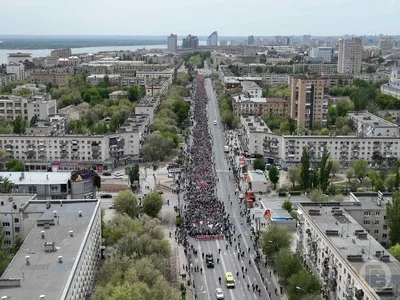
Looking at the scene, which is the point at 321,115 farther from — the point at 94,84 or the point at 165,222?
the point at 94,84

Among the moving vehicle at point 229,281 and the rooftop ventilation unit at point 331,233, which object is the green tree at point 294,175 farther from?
the rooftop ventilation unit at point 331,233

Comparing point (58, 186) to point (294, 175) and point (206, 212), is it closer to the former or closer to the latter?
point (206, 212)

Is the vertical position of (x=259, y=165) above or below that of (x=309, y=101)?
below

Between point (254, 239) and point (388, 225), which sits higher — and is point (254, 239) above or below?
below

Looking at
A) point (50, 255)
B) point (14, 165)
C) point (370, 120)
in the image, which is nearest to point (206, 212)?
→ point (50, 255)

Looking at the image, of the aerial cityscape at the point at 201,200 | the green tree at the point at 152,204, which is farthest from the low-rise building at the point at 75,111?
the green tree at the point at 152,204

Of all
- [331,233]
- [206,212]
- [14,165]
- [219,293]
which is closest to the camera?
[331,233]

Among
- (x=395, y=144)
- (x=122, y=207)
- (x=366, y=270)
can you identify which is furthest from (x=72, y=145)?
(x=366, y=270)
